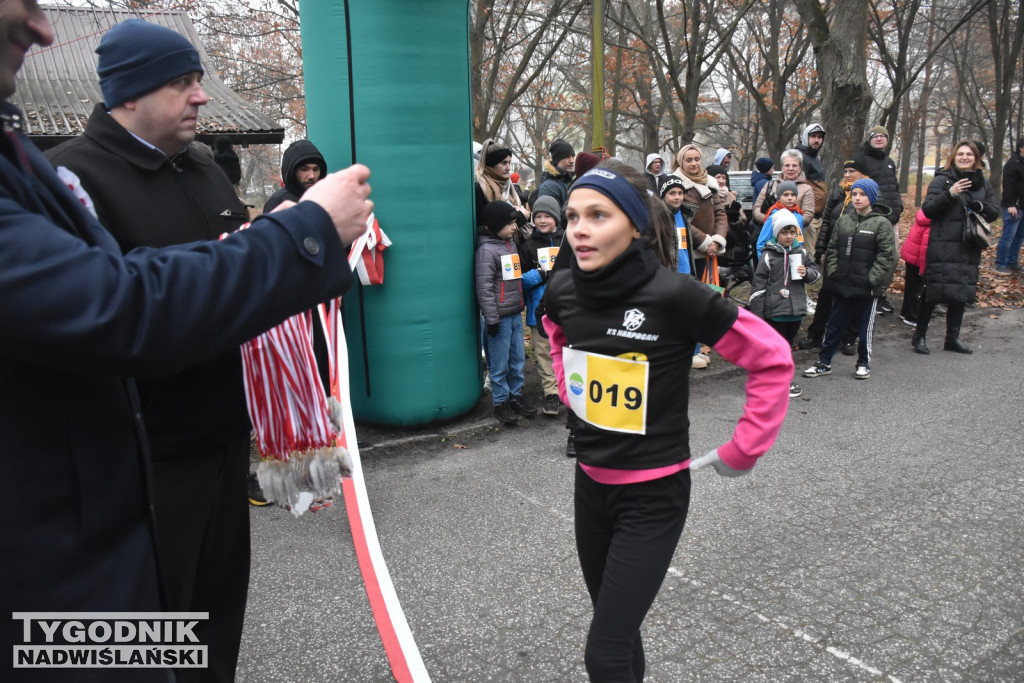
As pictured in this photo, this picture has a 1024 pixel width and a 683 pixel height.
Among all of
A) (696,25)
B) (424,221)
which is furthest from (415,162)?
(696,25)

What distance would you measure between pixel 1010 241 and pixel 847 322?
282 inches

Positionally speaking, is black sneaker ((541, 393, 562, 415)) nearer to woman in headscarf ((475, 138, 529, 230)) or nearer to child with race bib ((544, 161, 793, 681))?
woman in headscarf ((475, 138, 529, 230))

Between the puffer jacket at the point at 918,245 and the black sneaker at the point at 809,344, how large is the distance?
1.56 metres

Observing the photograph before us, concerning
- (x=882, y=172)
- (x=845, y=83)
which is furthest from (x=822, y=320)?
(x=845, y=83)

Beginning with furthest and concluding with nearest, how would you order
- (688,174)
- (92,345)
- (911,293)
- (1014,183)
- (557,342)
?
(1014,183) → (911,293) → (688,174) → (557,342) → (92,345)

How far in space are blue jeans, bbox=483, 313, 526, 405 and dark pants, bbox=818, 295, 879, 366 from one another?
3.28m

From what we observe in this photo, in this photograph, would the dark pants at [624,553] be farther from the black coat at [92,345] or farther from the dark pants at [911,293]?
the dark pants at [911,293]

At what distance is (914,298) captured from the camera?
9.38m

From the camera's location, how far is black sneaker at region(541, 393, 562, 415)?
6.04 m

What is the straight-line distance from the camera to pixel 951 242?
771 centimetres

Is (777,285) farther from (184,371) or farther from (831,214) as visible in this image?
(184,371)

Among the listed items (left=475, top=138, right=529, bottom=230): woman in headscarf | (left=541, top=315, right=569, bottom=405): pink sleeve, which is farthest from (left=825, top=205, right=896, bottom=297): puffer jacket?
(left=541, top=315, right=569, bottom=405): pink sleeve

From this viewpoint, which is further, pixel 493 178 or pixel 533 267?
pixel 493 178

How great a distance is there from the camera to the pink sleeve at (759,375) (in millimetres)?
2189
